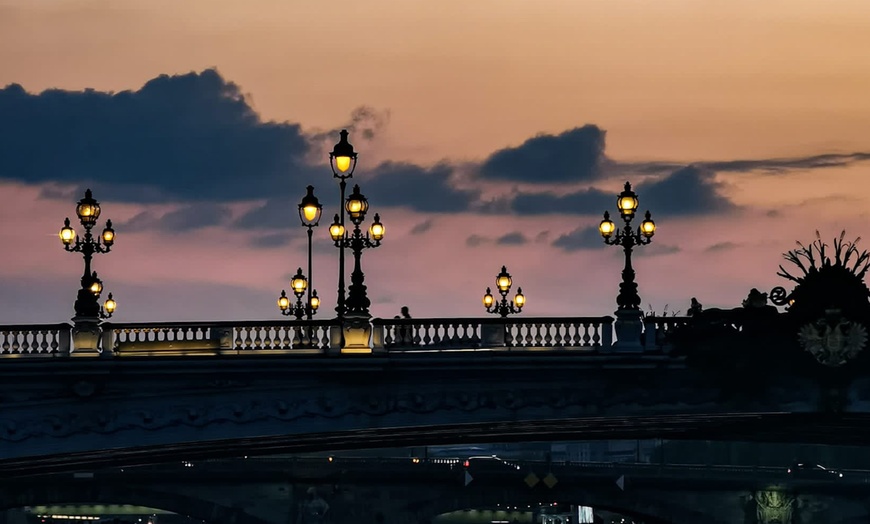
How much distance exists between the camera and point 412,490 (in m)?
131

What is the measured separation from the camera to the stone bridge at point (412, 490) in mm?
127625

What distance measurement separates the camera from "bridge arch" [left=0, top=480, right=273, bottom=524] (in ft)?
413

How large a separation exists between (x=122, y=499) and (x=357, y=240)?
65.1m

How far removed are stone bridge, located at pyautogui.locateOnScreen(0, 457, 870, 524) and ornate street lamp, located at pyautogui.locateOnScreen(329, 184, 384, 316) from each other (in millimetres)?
56819

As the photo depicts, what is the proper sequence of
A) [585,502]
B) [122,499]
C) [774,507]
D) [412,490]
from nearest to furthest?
[122,499], [585,502], [412,490], [774,507]

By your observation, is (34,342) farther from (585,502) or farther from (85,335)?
(585,502)

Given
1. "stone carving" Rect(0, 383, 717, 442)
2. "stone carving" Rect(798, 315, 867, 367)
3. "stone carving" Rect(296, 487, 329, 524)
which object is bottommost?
"stone carving" Rect(296, 487, 329, 524)

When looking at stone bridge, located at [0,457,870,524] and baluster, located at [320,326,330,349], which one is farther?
stone bridge, located at [0,457,870,524]

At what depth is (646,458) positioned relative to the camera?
603 ft

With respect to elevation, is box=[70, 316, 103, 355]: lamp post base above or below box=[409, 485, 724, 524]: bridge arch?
above

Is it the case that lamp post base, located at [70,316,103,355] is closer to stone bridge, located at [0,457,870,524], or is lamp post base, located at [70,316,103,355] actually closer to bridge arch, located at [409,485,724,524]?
stone bridge, located at [0,457,870,524]

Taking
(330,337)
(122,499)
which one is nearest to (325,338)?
(330,337)

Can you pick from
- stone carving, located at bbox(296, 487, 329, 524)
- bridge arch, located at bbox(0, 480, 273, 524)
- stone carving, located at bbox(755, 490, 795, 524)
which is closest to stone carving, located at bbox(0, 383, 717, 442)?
bridge arch, located at bbox(0, 480, 273, 524)

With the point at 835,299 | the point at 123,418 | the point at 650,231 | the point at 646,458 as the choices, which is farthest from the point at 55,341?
the point at 646,458
